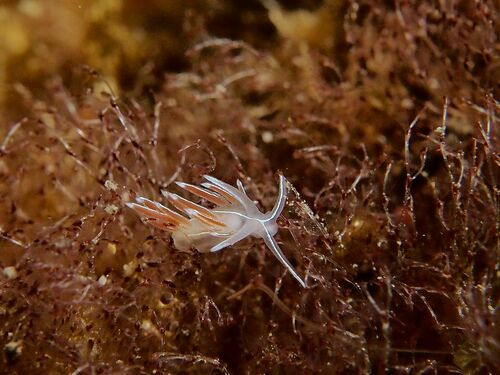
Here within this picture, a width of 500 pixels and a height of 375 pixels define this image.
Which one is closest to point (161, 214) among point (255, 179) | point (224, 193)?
point (224, 193)

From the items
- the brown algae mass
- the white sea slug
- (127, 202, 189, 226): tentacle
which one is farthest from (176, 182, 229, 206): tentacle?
the brown algae mass

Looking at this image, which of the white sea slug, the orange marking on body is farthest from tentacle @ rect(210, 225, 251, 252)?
the orange marking on body

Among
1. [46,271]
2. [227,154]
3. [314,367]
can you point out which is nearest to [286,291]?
[314,367]

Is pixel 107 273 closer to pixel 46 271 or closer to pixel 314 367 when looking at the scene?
pixel 46 271

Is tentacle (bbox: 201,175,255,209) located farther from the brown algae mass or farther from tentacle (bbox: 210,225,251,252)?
the brown algae mass

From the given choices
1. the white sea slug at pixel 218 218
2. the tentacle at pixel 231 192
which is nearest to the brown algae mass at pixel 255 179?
the white sea slug at pixel 218 218

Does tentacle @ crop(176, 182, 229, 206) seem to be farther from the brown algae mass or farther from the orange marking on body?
the brown algae mass

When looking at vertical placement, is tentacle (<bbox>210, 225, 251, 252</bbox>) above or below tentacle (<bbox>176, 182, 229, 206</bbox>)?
below

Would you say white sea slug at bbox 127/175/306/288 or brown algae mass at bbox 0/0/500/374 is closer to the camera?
white sea slug at bbox 127/175/306/288

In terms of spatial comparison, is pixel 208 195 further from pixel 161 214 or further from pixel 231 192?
pixel 161 214
